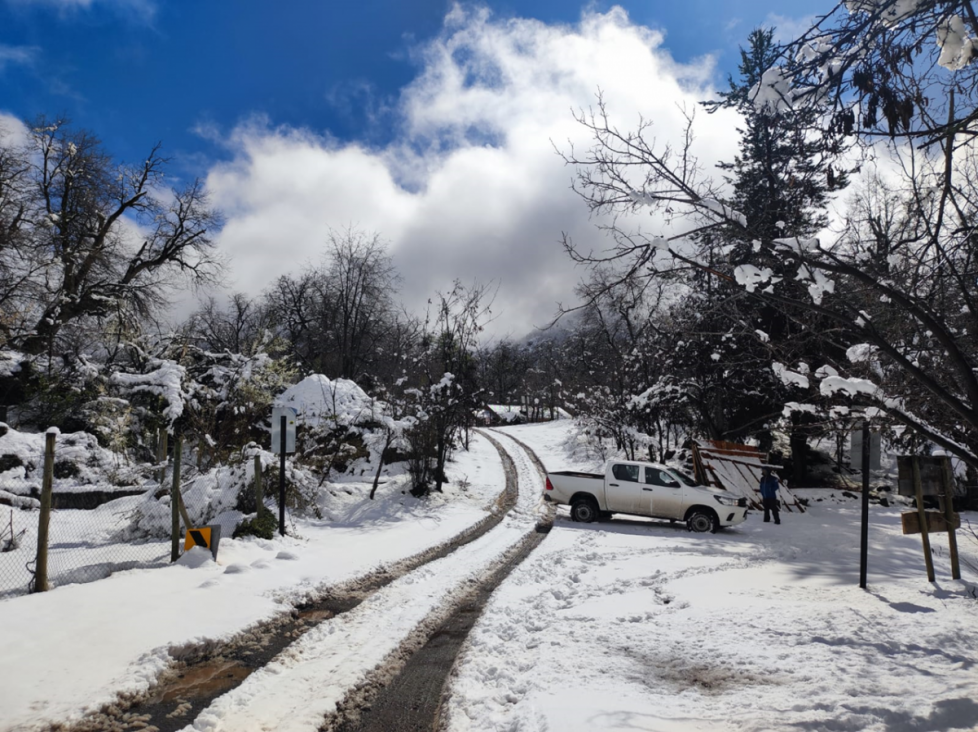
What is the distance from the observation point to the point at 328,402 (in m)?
20.4

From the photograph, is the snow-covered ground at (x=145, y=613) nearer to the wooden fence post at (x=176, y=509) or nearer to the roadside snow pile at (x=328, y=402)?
the wooden fence post at (x=176, y=509)

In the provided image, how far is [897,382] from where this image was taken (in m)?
6.33

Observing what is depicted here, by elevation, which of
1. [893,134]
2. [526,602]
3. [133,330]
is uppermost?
[133,330]

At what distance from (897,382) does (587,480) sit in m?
11.0

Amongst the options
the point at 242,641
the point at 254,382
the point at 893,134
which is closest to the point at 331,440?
the point at 254,382

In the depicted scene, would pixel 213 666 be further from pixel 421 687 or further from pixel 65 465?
pixel 65 465

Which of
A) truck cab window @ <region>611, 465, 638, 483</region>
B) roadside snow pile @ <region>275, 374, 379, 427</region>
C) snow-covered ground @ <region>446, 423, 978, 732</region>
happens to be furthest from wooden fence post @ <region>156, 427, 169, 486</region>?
truck cab window @ <region>611, 465, 638, 483</region>

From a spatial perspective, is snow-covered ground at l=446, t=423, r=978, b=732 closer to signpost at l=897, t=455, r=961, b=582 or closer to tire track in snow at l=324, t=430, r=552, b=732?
tire track in snow at l=324, t=430, r=552, b=732

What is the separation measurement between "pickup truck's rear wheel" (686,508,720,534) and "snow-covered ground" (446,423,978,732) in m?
4.46

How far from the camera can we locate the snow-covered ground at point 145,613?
487 cm

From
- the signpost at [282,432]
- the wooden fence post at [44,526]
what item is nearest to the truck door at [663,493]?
the signpost at [282,432]

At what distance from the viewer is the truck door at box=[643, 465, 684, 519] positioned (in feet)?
53.0

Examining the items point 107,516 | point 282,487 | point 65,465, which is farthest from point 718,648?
point 65,465

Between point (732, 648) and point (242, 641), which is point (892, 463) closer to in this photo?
point (732, 648)
